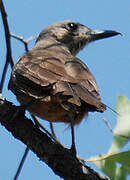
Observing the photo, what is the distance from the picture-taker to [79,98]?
305 cm

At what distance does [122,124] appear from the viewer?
10.8ft

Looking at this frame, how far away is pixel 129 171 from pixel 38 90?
924 mm

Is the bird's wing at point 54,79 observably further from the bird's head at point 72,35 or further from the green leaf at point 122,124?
the bird's head at point 72,35

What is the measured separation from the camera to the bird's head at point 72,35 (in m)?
6.04

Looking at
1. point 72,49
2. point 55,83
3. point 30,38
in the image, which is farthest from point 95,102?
point 72,49

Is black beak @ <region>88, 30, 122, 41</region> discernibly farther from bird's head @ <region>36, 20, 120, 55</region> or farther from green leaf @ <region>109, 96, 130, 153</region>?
green leaf @ <region>109, 96, 130, 153</region>

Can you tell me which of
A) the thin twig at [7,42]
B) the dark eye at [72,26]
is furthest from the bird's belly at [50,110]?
the dark eye at [72,26]

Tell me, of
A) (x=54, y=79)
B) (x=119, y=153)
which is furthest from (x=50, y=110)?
(x=119, y=153)

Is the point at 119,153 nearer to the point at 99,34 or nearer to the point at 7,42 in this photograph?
the point at 7,42

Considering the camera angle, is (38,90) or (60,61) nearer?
(38,90)

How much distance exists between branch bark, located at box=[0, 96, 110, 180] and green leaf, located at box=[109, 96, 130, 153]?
28cm

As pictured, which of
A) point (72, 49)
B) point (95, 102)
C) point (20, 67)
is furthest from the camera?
point (72, 49)

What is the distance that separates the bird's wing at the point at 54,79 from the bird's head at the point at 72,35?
77.8 inches

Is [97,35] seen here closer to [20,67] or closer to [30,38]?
[30,38]
